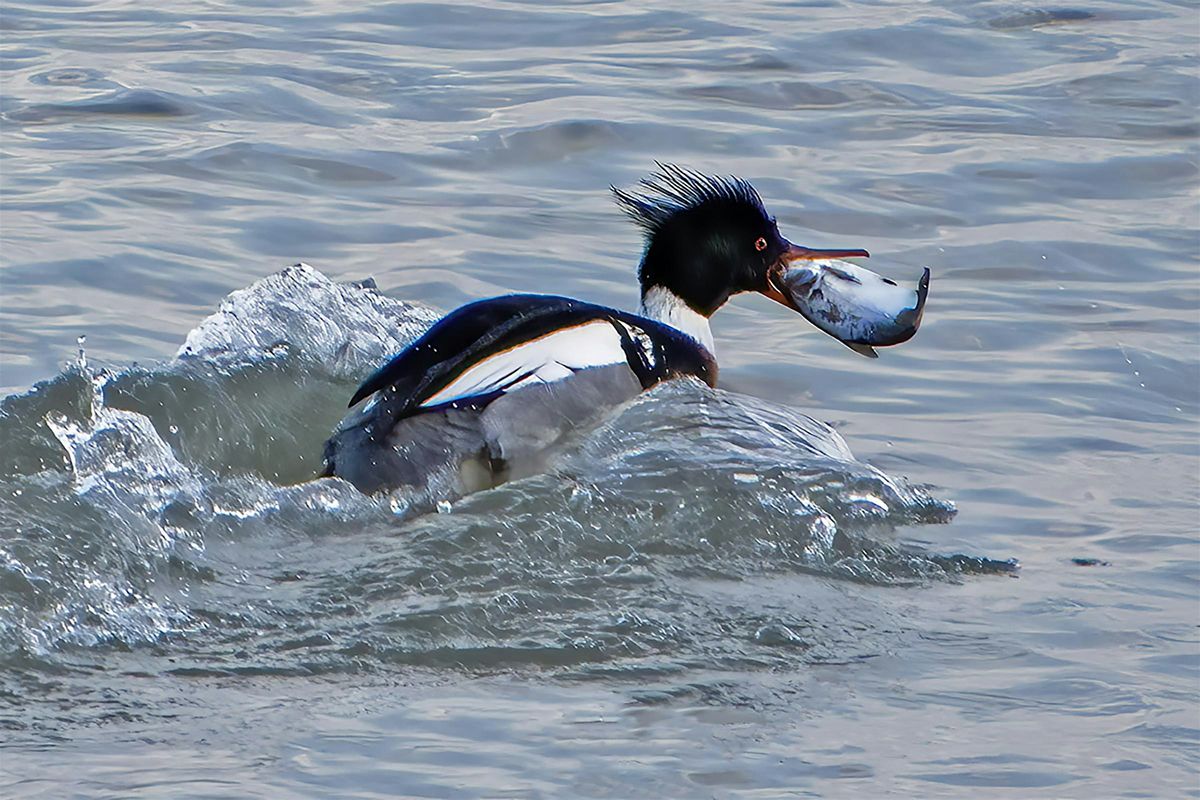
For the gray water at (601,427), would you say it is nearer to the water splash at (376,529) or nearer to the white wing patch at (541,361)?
the water splash at (376,529)

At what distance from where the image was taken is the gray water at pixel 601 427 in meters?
4.34

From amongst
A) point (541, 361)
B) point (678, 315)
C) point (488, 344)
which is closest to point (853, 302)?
point (678, 315)

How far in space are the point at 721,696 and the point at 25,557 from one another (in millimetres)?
1805

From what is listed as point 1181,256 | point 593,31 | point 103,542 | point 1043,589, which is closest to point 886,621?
point 1043,589

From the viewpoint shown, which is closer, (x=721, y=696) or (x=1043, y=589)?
(x=721, y=696)

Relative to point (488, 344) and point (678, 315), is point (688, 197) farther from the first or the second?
point (488, 344)

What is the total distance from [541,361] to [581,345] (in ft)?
0.64

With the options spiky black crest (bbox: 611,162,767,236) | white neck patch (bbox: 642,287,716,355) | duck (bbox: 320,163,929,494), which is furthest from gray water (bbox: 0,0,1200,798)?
spiky black crest (bbox: 611,162,767,236)

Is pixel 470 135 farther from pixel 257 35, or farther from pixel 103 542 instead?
pixel 103 542

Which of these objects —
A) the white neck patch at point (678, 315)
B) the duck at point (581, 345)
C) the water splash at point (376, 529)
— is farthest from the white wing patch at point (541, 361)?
the white neck patch at point (678, 315)

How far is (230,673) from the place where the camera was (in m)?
4.50

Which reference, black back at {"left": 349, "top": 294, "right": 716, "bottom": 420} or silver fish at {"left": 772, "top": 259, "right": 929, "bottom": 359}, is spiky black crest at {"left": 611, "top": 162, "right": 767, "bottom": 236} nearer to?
silver fish at {"left": 772, "top": 259, "right": 929, "bottom": 359}

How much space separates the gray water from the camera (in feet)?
14.2

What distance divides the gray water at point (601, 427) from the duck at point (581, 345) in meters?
0.15
